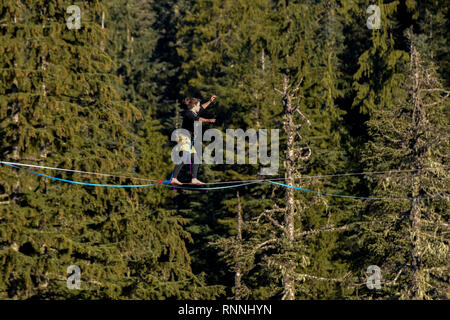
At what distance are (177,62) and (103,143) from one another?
33192 mm

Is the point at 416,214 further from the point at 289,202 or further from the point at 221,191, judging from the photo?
the point at 221,191

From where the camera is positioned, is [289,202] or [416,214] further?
[289,202]

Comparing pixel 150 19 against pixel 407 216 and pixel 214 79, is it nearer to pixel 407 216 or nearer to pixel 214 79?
pixel 214 79

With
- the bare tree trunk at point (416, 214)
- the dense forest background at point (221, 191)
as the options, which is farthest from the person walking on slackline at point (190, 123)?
the bare tree trunk at point (416, 214)

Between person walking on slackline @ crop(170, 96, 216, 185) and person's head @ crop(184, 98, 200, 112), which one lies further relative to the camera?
person's head @ crop(184, 98, 200, 112)

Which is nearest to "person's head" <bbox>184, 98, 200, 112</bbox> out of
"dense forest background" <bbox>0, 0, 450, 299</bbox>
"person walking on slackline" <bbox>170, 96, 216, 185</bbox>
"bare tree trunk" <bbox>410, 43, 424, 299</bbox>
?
"person walking on slackline" <bbox>170, 96, 216, 185</bbox>

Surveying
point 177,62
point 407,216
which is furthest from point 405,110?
point 177,62
